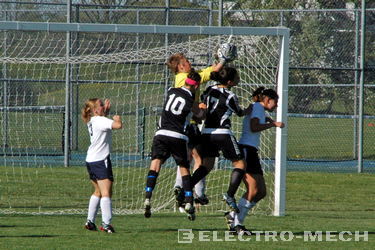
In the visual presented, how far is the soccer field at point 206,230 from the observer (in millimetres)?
10141

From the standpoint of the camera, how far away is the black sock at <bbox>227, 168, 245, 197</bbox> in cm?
1114

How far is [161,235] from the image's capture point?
10.9 meters

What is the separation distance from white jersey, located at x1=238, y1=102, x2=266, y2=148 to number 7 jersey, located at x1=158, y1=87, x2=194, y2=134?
2.34ft

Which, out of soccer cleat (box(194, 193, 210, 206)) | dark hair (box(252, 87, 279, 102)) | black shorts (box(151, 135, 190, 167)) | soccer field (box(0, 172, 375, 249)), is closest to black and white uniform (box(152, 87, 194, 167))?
black shorts (box(151, 135, 190, 167))

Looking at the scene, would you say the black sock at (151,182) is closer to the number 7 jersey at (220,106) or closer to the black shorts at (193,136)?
the black shorts at (193,136)

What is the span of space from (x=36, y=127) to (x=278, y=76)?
1244 cm

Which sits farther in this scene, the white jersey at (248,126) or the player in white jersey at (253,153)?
the white jersey at (248,126)

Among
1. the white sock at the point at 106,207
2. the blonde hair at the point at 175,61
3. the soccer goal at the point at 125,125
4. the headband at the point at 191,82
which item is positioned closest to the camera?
the white sock at the point at 106,207

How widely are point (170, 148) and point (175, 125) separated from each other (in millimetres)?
277

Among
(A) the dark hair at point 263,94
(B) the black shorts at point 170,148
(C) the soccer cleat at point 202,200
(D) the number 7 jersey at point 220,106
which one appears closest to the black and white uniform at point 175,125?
(B) the black shorts at point 170,148

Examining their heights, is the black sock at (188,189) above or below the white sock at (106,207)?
above

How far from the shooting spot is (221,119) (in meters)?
11.4

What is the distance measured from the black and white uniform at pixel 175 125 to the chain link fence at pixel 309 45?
32.6ft

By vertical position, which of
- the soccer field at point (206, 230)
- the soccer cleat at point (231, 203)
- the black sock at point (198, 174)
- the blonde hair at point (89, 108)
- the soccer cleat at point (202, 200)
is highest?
the blonde hair at point (89, 108)
